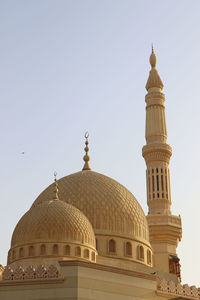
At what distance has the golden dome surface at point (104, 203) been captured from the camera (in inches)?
861

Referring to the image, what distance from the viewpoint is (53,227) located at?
1873 cm

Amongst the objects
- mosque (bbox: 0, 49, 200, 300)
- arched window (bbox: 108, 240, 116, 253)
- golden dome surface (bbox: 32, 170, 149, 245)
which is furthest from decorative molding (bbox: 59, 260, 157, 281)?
golden dome surface (bbox: 32, 170, 149, 245)

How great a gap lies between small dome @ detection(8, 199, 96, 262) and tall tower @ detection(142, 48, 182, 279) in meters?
8.30

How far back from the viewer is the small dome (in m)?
18.5

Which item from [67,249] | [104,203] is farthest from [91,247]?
[104,203]

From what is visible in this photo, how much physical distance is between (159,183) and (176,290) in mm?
10802

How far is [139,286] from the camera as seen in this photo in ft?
58.1

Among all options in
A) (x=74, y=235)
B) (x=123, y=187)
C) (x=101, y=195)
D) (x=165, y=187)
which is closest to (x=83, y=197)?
(x=101, y=195)

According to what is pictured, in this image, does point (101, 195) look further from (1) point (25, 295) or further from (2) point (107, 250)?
(1) point (25, 295)

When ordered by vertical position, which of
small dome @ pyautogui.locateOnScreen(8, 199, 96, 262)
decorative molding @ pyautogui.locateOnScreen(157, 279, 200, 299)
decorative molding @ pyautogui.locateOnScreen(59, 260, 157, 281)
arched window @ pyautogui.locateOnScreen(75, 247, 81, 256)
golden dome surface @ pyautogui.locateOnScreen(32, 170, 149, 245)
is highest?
Result: golden dome surface @ pyautogui.locateOnScreen(32, 170, 149, 245)

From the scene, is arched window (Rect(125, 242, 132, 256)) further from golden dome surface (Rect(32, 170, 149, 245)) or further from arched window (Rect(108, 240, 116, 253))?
arched window (Rect(108, 240, 116, 253))

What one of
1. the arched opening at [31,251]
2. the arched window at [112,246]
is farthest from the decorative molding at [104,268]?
the arched window at [112,246]

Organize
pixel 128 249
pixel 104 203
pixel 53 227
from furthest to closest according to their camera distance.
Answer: pixel 104 203 < pixel 128 249 < pixel 53 227

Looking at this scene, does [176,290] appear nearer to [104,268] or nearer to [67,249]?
[104,268]
